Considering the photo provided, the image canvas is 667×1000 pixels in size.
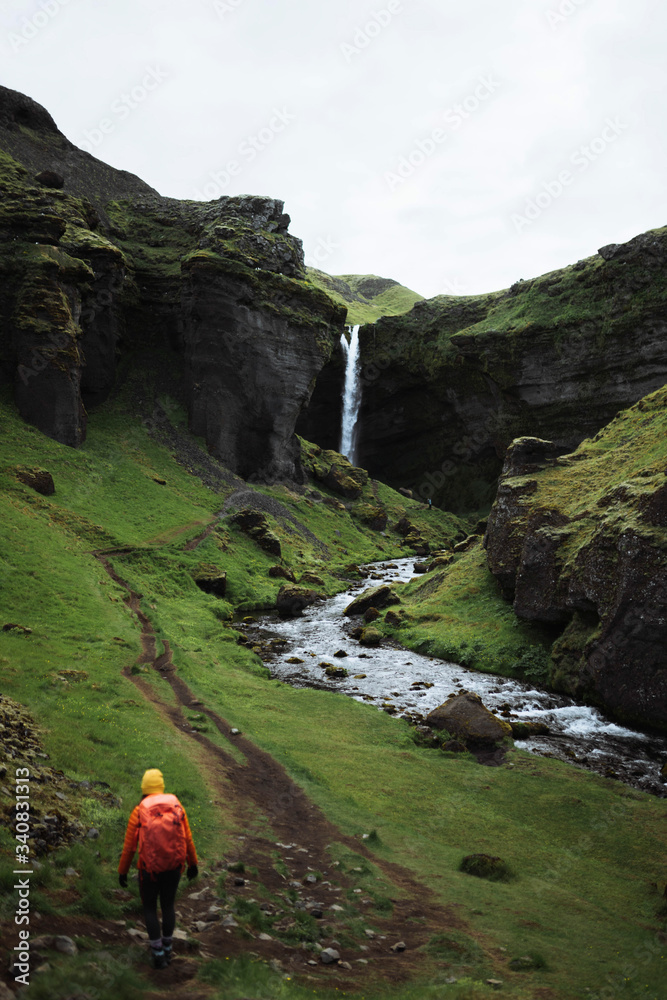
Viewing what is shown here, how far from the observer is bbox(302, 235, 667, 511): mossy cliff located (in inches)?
3214

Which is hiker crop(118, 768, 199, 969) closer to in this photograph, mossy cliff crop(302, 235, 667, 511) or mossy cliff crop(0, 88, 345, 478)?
mossy cliff crop(0, 88, 345, 478)

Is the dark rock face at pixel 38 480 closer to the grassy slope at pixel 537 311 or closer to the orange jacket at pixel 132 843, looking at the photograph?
the orange jacket at pixel 132 843

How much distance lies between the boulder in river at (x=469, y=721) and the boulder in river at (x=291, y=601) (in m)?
23.8

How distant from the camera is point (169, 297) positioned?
88250 millimetres

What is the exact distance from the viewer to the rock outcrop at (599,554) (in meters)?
26.9

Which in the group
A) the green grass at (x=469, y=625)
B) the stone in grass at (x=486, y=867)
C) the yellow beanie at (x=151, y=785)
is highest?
the yellow beanie at (x=151, y=785)

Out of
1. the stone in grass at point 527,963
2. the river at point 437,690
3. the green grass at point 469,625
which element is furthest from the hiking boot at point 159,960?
the green grass at point 469,625

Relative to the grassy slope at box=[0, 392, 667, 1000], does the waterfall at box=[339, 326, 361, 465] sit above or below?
above

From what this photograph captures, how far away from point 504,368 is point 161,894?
93.8 metres

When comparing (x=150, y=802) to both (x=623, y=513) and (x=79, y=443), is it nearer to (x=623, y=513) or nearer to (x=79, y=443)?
(x=623, y=513)

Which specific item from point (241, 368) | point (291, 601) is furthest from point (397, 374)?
point (291, 601)

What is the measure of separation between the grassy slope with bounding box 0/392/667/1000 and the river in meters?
1.95

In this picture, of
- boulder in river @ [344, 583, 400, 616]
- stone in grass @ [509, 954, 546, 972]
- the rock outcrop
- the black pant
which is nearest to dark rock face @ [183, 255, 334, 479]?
boulder in river @ [344, 583, 400, 616]

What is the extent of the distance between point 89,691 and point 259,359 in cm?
6652
